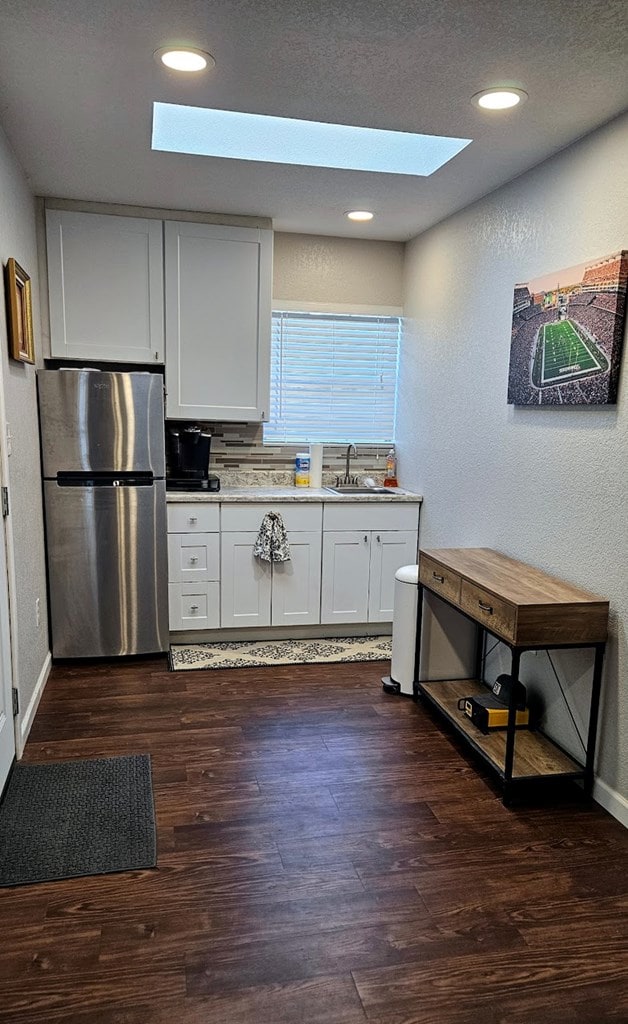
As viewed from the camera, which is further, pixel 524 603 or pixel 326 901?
pixel 524 603

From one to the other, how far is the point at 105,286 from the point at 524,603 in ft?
9.47

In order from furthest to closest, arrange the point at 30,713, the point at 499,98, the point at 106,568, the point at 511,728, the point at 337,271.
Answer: the point at 337,271, the point at 106,568, the point at 30,713, the point at 511,728, the point at 499,98

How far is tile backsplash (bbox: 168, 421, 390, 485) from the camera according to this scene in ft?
14.7

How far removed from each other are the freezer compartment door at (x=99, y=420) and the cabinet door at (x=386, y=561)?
151 centimetres

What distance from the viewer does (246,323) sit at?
13.4 ft

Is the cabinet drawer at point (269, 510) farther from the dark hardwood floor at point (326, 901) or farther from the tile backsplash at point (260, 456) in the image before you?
the dark hardwood floor at point (326, 901)

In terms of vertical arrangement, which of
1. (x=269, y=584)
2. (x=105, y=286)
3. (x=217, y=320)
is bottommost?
(x=269, y=584)

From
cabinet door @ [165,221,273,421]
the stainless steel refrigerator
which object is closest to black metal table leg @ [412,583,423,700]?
the stainless steel refrigerator

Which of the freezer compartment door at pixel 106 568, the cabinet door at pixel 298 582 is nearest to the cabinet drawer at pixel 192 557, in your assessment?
the freezer compartment door at pixel 106 568

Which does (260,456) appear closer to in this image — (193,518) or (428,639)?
(193,518)

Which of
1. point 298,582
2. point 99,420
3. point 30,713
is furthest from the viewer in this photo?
point 298,582

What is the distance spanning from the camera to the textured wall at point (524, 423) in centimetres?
246

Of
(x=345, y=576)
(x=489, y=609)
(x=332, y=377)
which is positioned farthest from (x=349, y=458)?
(x=489, y=609)

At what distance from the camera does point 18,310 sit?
113 inches
